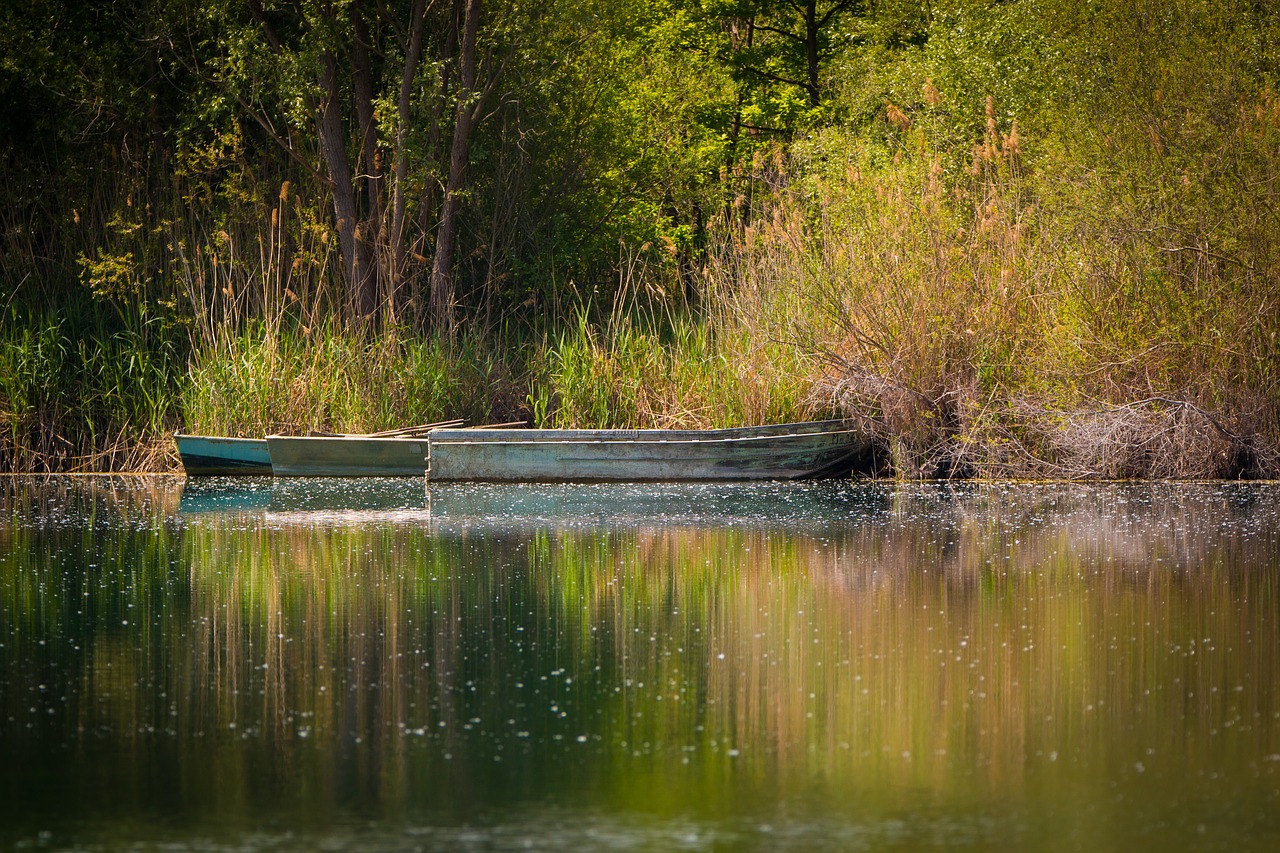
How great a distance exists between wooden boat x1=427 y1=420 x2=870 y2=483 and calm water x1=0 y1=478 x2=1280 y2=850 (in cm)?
313

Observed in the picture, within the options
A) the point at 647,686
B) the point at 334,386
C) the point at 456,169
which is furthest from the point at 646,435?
the point at 647,686

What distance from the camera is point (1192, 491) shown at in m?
12.2

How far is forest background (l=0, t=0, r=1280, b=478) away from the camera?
13094 mm

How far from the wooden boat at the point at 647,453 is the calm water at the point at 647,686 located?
3130mm

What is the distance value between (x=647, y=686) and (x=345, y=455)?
8984 millimetres

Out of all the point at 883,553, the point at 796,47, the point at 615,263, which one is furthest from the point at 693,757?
the point at 796,47

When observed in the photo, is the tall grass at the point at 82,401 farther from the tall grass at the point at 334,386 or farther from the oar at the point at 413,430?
the oar at the point at 413,430

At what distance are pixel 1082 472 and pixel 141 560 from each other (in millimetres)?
7341

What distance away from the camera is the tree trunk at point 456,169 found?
1694 centimetres

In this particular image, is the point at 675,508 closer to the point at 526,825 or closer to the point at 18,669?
the point at 18,669

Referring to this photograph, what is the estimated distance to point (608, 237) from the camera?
19422mm

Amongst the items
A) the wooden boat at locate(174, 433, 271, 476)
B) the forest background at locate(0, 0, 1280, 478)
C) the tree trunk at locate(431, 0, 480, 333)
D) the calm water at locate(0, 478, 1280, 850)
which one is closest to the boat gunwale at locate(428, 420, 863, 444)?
the forest background at locate(0, 0, 1280, 478)

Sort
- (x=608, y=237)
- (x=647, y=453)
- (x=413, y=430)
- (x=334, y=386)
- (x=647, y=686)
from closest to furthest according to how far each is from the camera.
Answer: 1. (x=647, y=686)
2. (x=647, y=453)
3. (x=413, y=430)
4. (x=334, y=386)
5. (x=608, y=237)

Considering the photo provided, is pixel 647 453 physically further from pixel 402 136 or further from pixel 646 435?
pixel 402 136
